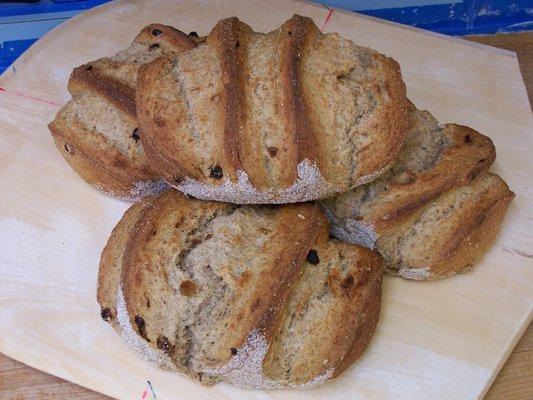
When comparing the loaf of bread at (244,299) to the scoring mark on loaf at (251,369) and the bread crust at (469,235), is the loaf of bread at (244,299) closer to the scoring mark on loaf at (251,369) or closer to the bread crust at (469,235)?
the scoring mark on loaf at (251,369)

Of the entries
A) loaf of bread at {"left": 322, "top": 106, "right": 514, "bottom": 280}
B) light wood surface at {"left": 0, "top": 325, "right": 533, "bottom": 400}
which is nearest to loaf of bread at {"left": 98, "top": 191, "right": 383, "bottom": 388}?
loaf of bread at {"left": 322, "top": 106, "right": 514, "bottom": 280}

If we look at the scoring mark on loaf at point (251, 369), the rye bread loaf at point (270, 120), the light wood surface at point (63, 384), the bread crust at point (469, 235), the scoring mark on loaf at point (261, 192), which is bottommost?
the light wood surface at point (63, 384)

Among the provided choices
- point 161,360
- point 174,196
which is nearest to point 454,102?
point 174,196

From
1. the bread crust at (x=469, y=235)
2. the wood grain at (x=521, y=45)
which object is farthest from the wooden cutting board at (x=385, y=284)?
the wood grain at (x=521, y=45)

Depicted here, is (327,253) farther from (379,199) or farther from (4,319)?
(4,319)

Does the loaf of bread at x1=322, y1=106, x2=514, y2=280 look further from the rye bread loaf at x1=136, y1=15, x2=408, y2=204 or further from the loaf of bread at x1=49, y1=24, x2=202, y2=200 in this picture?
the loaf of bread at x1=49, y1=24, x2=202, y2=200

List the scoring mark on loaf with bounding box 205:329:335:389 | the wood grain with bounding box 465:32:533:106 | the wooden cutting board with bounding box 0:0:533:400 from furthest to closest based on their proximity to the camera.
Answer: the wood grain with bounding box 465:32:533:106 < the wooden cutting board with bounding box 0:0:533:400 < the scoring mark on loaf with bounding box 205:329:335:389
